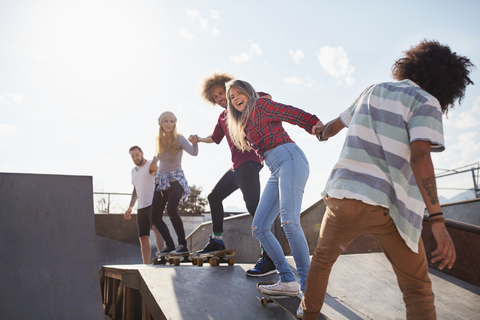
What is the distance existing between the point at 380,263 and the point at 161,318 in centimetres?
301

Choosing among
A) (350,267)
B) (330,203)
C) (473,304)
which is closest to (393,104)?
(330,203)

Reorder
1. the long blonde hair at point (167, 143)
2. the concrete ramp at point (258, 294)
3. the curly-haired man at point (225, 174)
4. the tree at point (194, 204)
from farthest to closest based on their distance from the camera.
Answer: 1. the tree at point (194, 204)
2. the long blonde hair at point (167, 143)
3. the curly-haired man at point (225, 174)
4. the concrete ramp at point (258, 294)

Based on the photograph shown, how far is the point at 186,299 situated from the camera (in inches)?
113

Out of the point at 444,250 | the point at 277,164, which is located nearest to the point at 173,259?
the point at 277,164

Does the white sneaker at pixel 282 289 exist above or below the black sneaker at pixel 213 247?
below

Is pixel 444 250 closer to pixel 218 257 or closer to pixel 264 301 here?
pixel 264 301

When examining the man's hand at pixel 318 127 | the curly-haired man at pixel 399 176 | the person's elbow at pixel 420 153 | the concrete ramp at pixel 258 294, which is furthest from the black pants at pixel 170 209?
the person's elbow at pixel 420 153

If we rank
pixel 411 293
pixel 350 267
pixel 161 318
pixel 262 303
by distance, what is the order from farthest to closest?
pixel 350 267, pixel 262 303, pixel 161 318, pixel 411 293

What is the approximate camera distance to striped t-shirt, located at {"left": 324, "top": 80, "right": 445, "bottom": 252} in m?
1.71

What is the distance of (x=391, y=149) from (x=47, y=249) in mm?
3463

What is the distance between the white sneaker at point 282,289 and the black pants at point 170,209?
2562 millimetres

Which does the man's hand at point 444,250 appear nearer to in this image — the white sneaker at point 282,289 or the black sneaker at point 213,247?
the white sneaker at point 282,289

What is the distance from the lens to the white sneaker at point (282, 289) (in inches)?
110

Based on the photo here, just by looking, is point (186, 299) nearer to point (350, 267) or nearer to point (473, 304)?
point (350, 267)
